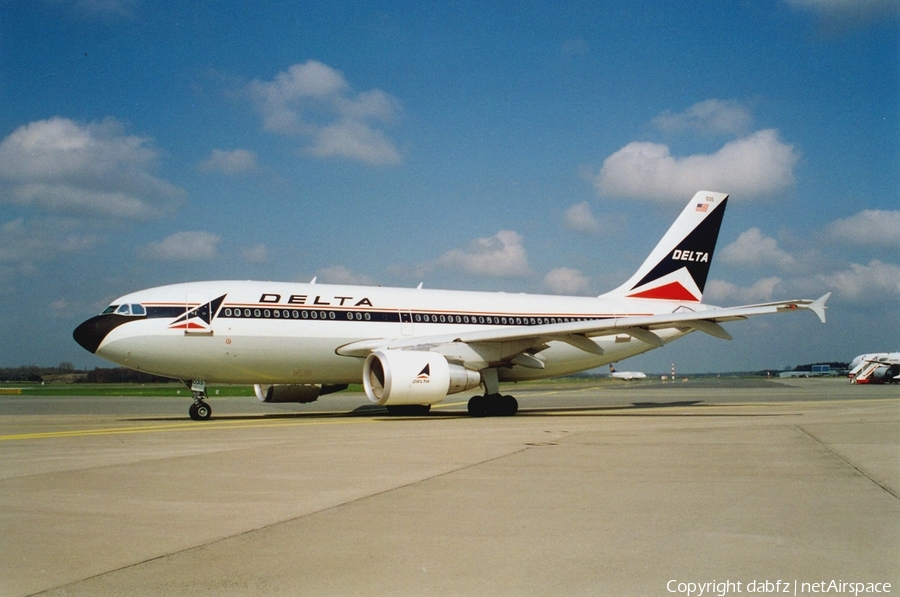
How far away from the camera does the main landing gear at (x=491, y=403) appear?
62.9 feet

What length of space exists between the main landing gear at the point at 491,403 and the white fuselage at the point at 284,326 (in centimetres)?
75

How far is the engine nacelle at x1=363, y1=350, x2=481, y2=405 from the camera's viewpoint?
1653 centimetres

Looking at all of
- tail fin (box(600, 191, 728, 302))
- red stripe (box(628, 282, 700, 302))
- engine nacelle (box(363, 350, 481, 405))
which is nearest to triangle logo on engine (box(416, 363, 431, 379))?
engine nacelle (box(363, 350, 481, 405))

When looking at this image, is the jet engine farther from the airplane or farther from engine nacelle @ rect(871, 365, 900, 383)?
engine nacelle @ rect(871, 365, 900, 383)

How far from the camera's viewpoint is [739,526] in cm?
535

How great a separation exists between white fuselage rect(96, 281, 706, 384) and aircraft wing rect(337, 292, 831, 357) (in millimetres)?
558

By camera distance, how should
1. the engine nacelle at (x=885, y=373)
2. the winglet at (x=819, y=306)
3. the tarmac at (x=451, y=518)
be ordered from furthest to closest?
the engine nacelle at (x=885, y=373)
the winglet at (x=819, y=306)
the tarmac at (x=451, y=518)

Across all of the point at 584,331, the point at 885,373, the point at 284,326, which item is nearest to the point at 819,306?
the point at 584,331

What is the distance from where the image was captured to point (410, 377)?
1667 centimetres

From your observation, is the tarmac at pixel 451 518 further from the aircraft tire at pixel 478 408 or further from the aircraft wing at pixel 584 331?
the aircraft tire at pixel 478 408

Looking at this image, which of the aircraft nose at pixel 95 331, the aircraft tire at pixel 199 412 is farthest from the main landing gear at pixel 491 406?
the aircraft nose at pixel 95 331

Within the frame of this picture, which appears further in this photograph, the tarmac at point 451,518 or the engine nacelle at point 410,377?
the engine nacelle at point 410,377

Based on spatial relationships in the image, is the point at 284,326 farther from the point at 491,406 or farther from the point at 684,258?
the point at 684,258

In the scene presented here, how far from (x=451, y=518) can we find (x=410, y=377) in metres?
11.0
